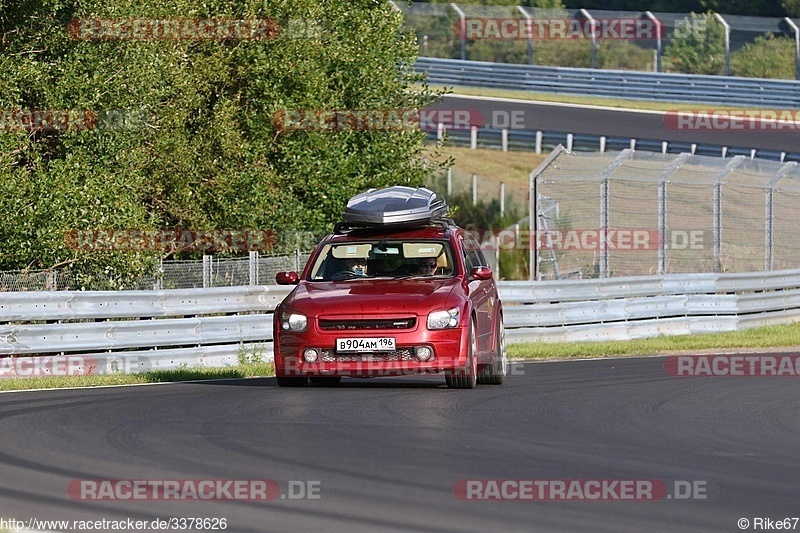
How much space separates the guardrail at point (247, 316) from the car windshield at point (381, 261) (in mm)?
3318

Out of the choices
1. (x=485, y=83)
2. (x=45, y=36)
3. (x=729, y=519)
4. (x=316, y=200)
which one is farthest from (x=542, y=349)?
(x=485, y=83)

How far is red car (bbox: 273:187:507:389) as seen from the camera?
13.0 m

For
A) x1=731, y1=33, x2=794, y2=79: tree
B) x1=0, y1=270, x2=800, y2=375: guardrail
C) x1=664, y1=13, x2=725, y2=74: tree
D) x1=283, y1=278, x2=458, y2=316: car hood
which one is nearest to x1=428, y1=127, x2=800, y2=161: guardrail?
x1=664, y1=13, x2=725, y2=74: tree

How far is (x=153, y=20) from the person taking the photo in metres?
21.7

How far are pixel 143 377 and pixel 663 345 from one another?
942cm

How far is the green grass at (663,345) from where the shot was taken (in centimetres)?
2038

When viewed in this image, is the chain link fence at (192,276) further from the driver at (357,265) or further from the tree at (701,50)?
the tree at (701,50)

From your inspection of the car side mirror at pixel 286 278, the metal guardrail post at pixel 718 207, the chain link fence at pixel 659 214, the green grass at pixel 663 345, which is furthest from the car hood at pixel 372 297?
the metal guardrail post at pixel 718 207

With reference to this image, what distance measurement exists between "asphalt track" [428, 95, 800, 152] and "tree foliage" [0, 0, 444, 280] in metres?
15.8

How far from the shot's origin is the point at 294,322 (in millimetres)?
13180

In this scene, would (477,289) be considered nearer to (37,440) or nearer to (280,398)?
(280,398)

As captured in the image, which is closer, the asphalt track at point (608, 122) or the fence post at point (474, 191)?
the fence post at point (474, 191)

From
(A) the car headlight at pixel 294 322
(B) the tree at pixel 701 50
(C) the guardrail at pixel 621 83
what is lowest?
(A) the car headlight at pixel 294 322

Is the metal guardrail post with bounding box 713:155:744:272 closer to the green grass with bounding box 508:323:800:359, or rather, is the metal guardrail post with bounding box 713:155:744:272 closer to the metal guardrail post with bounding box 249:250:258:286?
the green grass with bounding box 508:323:800:359
